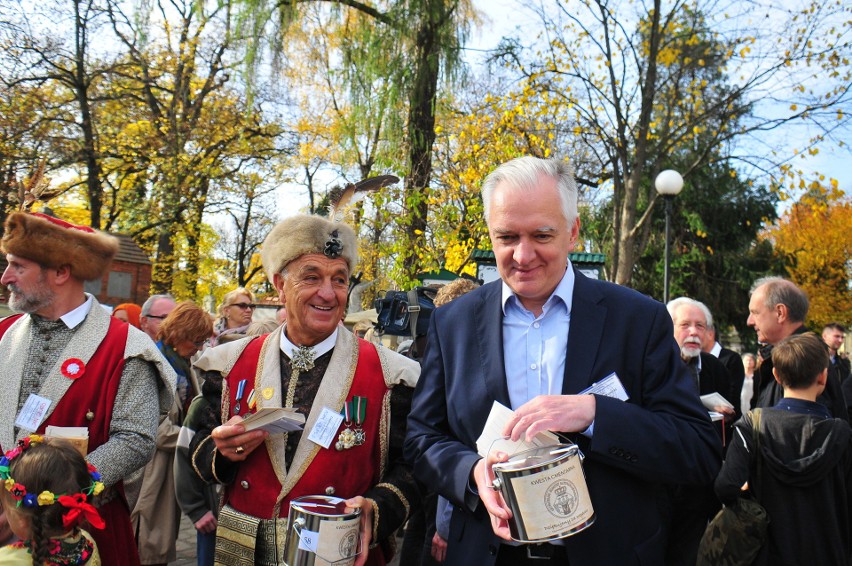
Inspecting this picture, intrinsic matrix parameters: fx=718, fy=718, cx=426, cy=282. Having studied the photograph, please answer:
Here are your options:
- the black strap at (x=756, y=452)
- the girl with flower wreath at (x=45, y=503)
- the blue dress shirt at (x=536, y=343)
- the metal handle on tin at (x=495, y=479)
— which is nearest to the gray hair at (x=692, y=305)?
the black strap at (x=756, y=452)

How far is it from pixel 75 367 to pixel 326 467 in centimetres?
107

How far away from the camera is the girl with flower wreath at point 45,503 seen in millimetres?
2332

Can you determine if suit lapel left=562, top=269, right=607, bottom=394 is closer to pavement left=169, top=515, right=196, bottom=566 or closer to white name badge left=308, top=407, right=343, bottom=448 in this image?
white name badge left=308, top=407, right=343, bottom=448

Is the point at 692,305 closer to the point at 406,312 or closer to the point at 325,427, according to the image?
the point at 406,312

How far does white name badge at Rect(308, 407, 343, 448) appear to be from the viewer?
8.35 feet

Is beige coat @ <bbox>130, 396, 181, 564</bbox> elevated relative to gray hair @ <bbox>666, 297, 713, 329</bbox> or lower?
lower

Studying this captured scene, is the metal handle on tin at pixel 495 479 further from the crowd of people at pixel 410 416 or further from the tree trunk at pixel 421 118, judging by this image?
the tree trunk at pixel 421 118

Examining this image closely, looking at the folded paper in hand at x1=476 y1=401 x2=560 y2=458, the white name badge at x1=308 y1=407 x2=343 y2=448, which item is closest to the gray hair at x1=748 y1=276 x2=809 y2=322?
the white name badge at x1=308 y1=407 x2=343 y2=448

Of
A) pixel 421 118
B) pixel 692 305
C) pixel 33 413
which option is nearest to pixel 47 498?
pixel 33 413

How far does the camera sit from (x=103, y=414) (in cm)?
279

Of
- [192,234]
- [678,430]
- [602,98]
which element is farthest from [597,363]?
[192,234]

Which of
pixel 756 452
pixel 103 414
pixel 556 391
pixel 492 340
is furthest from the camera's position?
pixel 756 452

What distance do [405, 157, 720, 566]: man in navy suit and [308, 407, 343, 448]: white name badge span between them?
1.41 feet

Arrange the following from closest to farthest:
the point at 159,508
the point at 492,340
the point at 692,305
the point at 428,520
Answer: the point at 492,340 < the point at 428,520 < the point at 159,508 < the point at 692,305
